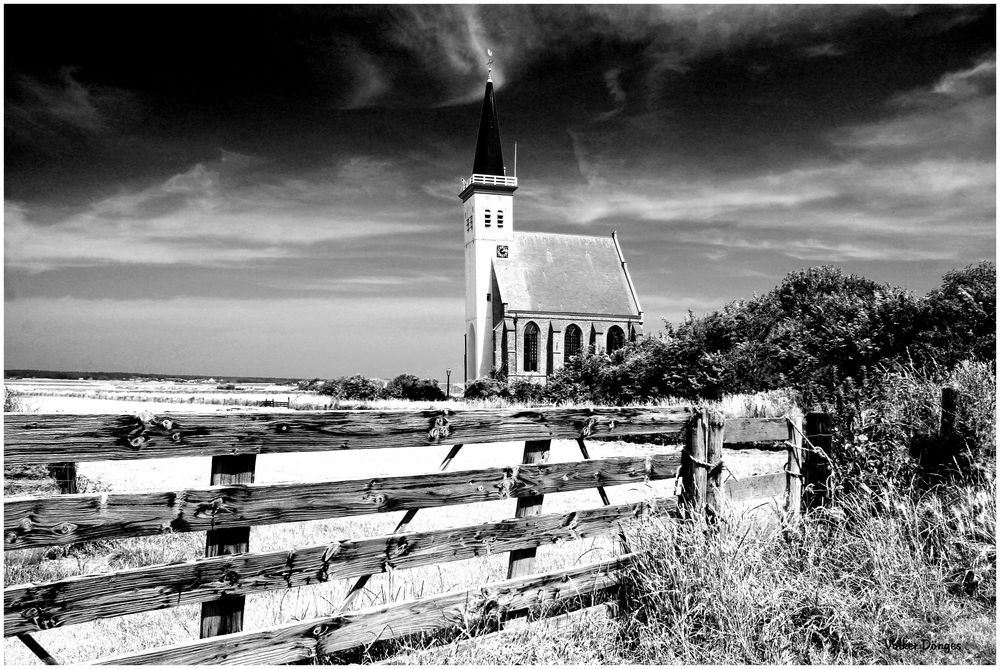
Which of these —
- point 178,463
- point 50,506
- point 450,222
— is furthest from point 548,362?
point 50,506

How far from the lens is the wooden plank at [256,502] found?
117 inches

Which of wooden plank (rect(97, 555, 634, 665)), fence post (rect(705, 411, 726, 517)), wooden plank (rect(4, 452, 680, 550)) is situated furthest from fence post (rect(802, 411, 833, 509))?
wooden plank (rect(4, 452, 680, 550))

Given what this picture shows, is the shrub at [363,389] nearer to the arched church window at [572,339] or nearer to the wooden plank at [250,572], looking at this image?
the arched church window at [572,339]

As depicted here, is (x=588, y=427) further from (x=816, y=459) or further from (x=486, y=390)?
(x=486, y=390)

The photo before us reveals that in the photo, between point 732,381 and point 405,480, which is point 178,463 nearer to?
point 405,480

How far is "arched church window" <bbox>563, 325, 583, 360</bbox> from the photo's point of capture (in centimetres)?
→ 5531

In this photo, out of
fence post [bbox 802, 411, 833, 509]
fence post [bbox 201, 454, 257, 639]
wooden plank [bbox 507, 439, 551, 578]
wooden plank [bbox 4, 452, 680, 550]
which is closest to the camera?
wooden plank [bbox 4, 452, 680, 550]

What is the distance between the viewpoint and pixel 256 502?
3.44m

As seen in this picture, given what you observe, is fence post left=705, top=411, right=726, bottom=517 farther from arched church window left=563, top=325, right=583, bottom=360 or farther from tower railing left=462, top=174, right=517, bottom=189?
tower railing left=462, top=174, right=517, bottom=189

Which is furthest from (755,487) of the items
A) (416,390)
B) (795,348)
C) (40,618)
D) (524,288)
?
(524,288)

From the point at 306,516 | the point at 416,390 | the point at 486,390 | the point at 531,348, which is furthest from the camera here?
the point at 531,348

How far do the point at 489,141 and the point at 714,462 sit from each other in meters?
55.8

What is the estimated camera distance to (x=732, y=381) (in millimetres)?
23359

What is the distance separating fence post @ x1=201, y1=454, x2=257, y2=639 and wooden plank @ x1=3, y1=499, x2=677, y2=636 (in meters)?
0.10
